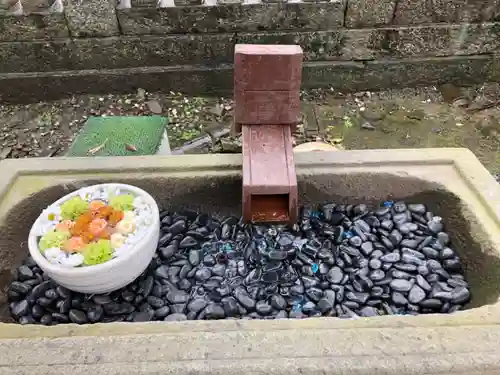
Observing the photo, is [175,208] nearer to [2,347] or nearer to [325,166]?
[325,166]

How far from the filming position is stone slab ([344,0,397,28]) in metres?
3.83

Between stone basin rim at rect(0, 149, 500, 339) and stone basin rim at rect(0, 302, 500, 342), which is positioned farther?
stone basin rim at rect(0, 149, 500, 339)

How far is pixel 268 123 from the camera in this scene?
2049 mm

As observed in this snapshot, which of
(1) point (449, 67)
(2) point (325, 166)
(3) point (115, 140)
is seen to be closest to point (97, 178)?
(3) point (115, 140)

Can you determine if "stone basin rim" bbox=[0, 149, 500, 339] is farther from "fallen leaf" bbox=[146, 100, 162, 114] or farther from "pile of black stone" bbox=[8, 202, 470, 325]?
"fallen leaf" bbox=[146, 100, 162, 114]

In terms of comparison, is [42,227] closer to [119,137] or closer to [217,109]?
[119,137]

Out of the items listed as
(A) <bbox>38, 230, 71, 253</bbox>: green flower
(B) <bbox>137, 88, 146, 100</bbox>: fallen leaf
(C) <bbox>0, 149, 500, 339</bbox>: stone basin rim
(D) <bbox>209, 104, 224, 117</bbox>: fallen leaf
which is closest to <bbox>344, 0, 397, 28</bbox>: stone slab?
(D) <bbox>209, 104, 224, 117</bbox>: fallen leaf

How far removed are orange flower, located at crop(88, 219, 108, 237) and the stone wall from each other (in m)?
2.52

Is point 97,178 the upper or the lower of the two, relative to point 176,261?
upper

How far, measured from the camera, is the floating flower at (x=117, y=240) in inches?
67.7

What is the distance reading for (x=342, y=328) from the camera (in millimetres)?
1464

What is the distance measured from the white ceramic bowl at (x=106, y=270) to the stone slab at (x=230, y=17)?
2472 mm

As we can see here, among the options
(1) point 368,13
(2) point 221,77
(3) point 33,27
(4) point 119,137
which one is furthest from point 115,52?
(1) point 368,13

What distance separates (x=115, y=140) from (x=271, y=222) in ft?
4.25
